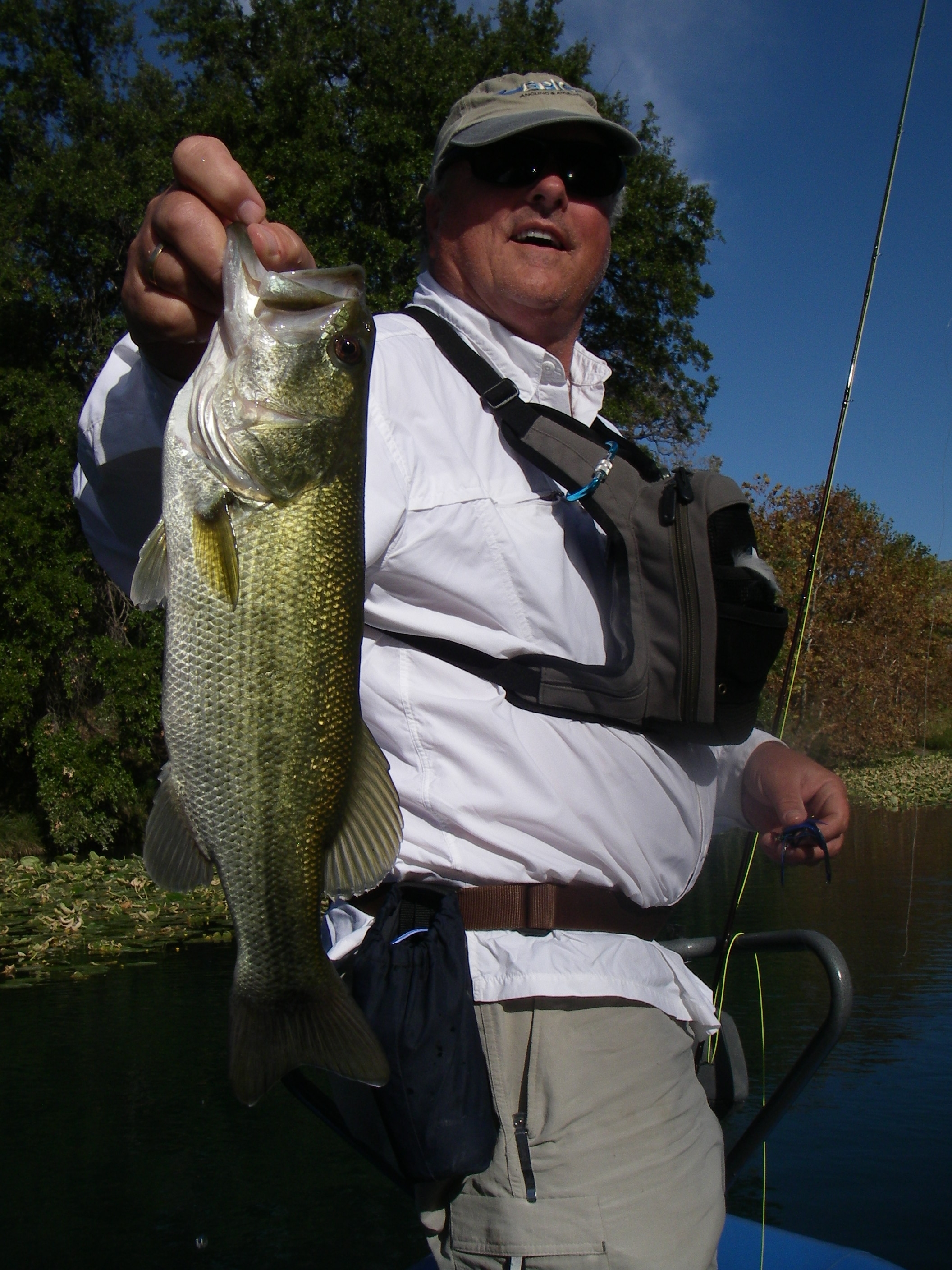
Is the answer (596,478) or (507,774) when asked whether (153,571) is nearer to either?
(507,774)

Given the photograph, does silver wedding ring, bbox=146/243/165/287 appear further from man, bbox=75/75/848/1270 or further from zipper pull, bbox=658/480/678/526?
zipper pull, bbox=658/480/678/526

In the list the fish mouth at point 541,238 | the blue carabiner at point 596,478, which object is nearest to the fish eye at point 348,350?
the blue carabiner at point 596,478

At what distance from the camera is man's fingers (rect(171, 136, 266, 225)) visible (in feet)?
4.93

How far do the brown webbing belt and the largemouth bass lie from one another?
0.27 meters

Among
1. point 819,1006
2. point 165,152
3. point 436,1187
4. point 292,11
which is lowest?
point 819,1006

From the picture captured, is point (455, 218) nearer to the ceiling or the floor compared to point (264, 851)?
nearer to the ceiling

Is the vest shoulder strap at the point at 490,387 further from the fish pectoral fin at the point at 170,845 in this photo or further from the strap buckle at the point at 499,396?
the fish pectoral fin at the point at 170,845

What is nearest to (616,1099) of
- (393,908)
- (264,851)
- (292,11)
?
(393,908)

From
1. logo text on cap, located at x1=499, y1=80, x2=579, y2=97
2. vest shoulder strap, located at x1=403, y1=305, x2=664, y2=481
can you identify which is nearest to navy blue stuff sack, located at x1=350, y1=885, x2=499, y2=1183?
vest shoulder strap, located at x1=403, y1=305, x2=664, y2=481

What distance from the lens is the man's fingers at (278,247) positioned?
1529mm

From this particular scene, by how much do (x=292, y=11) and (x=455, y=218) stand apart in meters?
17.7

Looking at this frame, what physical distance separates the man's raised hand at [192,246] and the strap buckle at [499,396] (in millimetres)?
414

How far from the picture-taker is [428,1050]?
164cm

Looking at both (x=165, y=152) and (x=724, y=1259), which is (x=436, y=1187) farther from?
(x=165, y=152)
